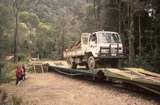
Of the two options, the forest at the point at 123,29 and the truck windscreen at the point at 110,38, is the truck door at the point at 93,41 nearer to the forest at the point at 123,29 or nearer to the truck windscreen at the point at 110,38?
the truck windscreen at the point at 110,38

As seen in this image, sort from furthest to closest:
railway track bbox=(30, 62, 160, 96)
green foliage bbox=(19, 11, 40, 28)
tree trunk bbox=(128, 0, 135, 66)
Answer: green foliage bbox=(19, 11, 40, 28)
tree trunk bbox=(128, 0, 135, 66)
railway track bbox=(30, 62, 160, 96)

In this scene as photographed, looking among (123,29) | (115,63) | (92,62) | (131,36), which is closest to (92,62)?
(92,62)

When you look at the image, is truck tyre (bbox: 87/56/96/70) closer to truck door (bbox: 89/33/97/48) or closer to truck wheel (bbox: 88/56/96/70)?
truck wheel (bbox: 88/56/96/70)

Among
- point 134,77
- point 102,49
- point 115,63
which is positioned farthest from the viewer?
point 115,63

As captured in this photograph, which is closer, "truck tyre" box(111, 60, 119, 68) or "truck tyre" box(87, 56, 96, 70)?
"truck tyre" box(87, 56, 96, 70)

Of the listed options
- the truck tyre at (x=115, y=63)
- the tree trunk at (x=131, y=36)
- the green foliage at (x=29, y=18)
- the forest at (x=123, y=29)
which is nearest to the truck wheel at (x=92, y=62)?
the truck tyre at (x=115, y=63)

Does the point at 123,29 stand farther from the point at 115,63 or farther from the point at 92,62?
the point at 92,62

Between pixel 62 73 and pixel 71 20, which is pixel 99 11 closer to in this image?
pixel 62 73

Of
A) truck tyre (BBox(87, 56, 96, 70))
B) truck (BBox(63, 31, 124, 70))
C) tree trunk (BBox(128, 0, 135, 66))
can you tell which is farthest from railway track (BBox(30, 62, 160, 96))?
tree trunk (BBox(128, 0, 135, 66))

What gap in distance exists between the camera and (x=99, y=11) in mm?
36469

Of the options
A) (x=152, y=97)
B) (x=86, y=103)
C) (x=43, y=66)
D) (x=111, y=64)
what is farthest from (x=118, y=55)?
(x=43, y=66)

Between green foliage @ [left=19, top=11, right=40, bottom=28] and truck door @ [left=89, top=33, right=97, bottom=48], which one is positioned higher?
green foliage @ [left=19, top=11, right=40, bottom=28]

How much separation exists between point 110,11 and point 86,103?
907 inches

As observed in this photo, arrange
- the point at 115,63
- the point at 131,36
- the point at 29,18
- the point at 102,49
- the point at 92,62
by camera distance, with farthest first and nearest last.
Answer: the point at 29,18 < the point at 131,36 < the point at 115,63 < the point at 92,62 < the point at 102,49
